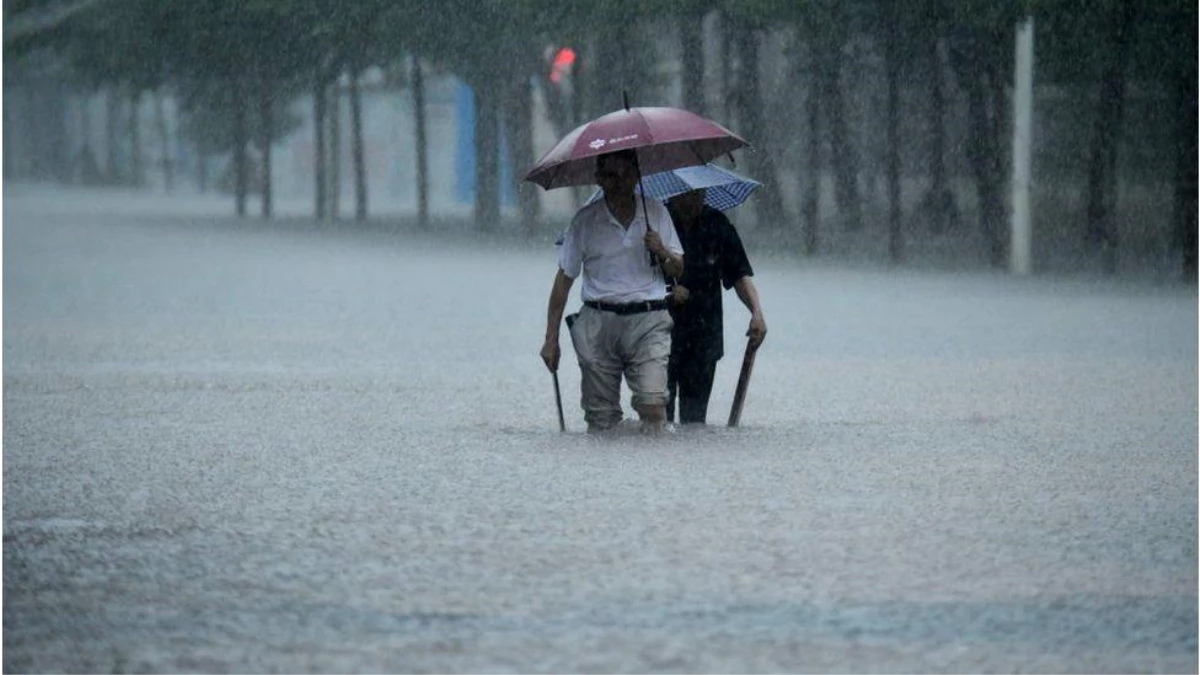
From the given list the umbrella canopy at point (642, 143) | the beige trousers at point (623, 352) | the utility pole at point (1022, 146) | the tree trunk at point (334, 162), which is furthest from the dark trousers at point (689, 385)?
the tree trunk at point (334, 162)

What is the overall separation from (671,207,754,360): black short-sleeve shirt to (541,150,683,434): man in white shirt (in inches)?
18.0

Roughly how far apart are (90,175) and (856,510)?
94821mm

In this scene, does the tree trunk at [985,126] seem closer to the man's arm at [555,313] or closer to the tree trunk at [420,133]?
the tree trunk at [420,133]

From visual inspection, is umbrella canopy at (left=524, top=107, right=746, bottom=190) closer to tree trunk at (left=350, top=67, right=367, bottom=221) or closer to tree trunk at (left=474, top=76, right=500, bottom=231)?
tree trunk at (left=474, top=76, right=500, bottom=231)

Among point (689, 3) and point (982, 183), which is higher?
point (689, 3)

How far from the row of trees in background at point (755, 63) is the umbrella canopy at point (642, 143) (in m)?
13.7

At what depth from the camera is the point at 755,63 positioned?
3762cm

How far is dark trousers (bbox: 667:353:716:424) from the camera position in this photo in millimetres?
12344

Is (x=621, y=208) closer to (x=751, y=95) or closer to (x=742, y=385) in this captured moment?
(x=742, y=385)

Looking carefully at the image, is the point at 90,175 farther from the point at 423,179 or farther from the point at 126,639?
the point at 126,639

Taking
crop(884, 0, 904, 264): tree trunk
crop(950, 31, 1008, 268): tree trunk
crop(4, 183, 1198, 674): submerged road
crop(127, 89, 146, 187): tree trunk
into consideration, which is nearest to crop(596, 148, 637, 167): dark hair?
crop(4, 183, 1198, 674): submerged road

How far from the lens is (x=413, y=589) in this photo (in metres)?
7.41

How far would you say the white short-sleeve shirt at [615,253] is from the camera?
37.8 ft

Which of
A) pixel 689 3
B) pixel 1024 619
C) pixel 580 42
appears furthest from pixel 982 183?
pixel 1024 619
